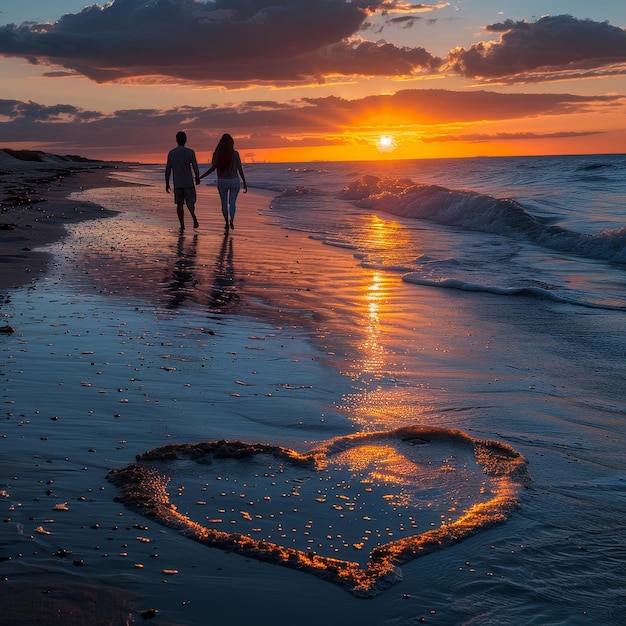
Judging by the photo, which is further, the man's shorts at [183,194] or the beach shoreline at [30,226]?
the man's shorts at [183,194]

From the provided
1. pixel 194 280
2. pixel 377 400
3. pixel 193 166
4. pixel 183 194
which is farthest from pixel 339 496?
pixel 183 194

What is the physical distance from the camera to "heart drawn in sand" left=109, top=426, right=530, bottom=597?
3105mm

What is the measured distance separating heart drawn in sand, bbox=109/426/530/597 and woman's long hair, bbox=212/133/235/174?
13.0m

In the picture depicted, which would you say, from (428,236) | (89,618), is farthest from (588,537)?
(428,236)

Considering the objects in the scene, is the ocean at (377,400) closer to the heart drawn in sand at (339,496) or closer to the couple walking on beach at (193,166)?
the heart drawn in sand at (339,496)

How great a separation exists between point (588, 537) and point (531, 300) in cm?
666

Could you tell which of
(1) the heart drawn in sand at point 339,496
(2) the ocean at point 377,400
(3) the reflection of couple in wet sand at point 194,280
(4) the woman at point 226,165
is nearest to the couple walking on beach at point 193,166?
(4) the woman at point 226,165

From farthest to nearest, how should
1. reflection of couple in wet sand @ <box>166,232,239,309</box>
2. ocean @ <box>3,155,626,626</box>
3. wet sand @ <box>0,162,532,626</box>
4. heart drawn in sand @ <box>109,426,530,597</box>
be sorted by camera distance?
1. reflection of couple in wet sand @ <box>166,232,239,309</box>
2. heart drawn in sand @ <box>109,426,530,597</box>
3. ocean @ <box>3,155,626,626</box>
4. wet sand @ <box>0,162,532,626</box>

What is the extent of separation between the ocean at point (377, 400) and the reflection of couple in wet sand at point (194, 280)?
6 centimetres

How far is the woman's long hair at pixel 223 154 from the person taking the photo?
16.7 m

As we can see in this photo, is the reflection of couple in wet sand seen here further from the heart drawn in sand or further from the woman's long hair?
the heart drawn in sand

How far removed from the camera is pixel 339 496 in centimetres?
364

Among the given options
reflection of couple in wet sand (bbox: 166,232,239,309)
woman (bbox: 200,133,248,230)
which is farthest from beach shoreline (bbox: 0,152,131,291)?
woman (bbox: 200,133,248,230)

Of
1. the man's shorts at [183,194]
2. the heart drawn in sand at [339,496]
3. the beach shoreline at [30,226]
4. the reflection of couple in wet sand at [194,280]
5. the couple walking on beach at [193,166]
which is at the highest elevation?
the couple walking on beach at [193,166]
